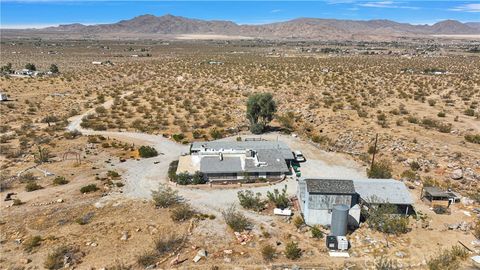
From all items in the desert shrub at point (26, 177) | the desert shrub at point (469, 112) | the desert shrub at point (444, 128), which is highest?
the desert shrub at point (469, 112)

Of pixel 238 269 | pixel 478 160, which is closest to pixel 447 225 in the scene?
pixel 478 160

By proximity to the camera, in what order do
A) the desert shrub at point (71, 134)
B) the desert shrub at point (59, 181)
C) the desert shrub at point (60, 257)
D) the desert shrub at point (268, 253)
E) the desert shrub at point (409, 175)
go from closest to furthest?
the desert shrub at point (60, 257), the desert shrub at point (268, 253), the desert shrub at point (59, 181), the desert shrub at point (409, 175), the desert shrub at point (71, 134)

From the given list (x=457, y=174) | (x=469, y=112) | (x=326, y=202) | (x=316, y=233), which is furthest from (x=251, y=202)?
(x=469, y=112)

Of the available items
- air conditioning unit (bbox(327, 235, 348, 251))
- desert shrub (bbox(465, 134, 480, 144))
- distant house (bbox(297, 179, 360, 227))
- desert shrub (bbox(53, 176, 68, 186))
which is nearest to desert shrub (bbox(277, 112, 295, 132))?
desert shrub (bbox(465, 134, 480, 144))

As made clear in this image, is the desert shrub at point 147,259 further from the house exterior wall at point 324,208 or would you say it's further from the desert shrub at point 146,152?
the desert shrub at point 146,152

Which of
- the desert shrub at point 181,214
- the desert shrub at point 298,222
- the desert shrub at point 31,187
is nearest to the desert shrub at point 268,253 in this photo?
the desert shrub at point 298,222

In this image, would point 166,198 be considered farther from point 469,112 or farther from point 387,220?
point 469,112
